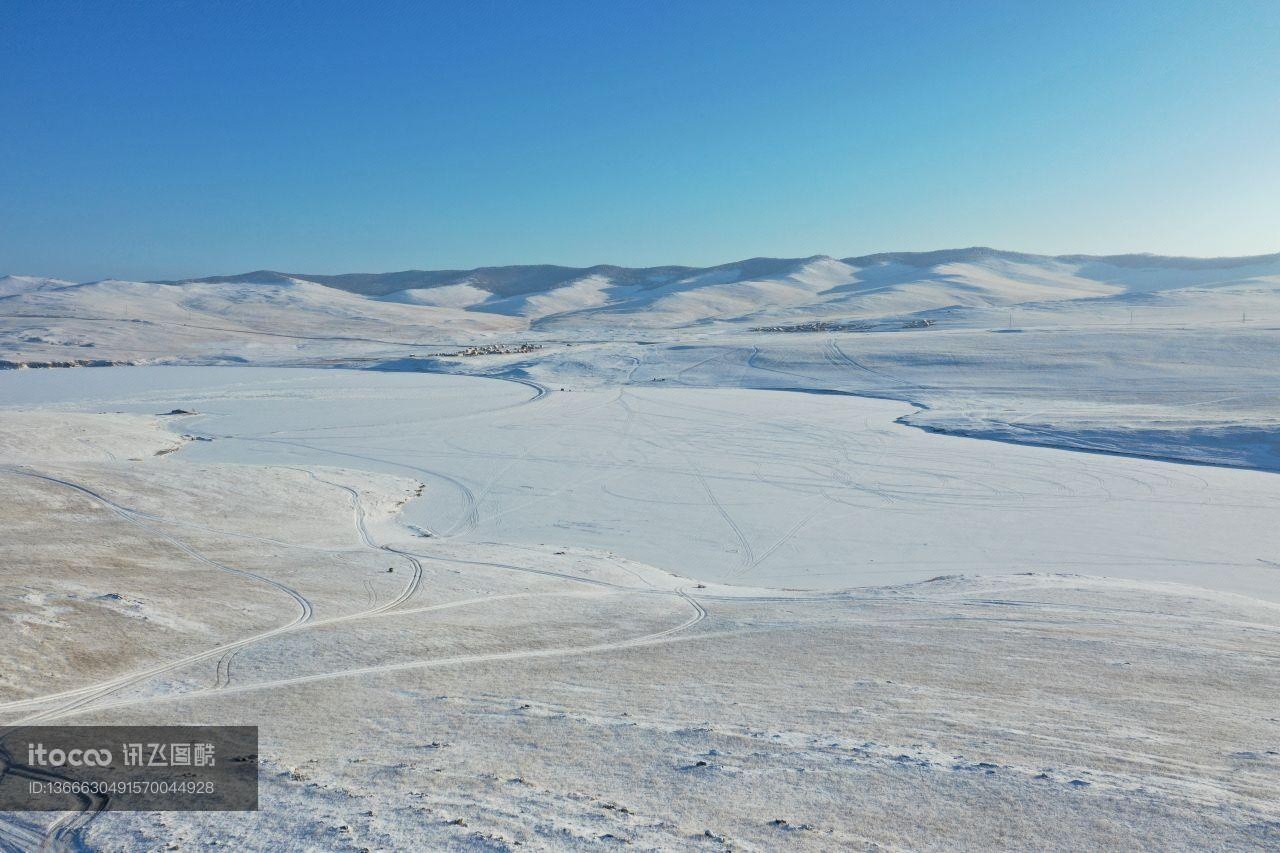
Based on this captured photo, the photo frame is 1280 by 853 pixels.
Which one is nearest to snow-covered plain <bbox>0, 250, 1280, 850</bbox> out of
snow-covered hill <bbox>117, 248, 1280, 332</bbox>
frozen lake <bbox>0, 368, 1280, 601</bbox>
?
frozen lake <bbox>0, 368, 1280, 601</bbox>

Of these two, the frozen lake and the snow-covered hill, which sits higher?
the snow-covered hill

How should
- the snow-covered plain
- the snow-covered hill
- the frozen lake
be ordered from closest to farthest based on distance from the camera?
the snow-covered plain < the frozen lake < the snow-covered hill

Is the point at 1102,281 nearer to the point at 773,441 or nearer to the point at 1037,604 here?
the point at 773,441

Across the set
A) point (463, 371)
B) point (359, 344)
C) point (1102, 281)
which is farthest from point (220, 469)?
point (1102, 281)

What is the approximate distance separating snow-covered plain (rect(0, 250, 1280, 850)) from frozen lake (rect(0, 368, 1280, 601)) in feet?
0.63

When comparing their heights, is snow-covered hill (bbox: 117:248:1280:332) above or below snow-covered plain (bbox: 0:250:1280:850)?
above

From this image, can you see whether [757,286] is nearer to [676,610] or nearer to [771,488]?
[771,488]

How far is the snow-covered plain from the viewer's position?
5.98m

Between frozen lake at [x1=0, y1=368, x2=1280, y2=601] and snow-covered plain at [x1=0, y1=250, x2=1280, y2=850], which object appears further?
frozen lake at [x1=0, y1=368, x2=1280, y2=601]

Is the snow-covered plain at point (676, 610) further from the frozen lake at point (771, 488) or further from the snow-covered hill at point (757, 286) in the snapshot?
the snow-covered hill at point (757, 286)

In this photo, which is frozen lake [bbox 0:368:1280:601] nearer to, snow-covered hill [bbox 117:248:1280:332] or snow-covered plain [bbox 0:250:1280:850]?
snow-covered plain [bbox 0:250:1280:850]

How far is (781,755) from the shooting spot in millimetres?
6953

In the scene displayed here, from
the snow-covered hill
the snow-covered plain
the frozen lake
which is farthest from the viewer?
the snow-covered hill

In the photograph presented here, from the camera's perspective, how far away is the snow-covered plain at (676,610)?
5.98 m
